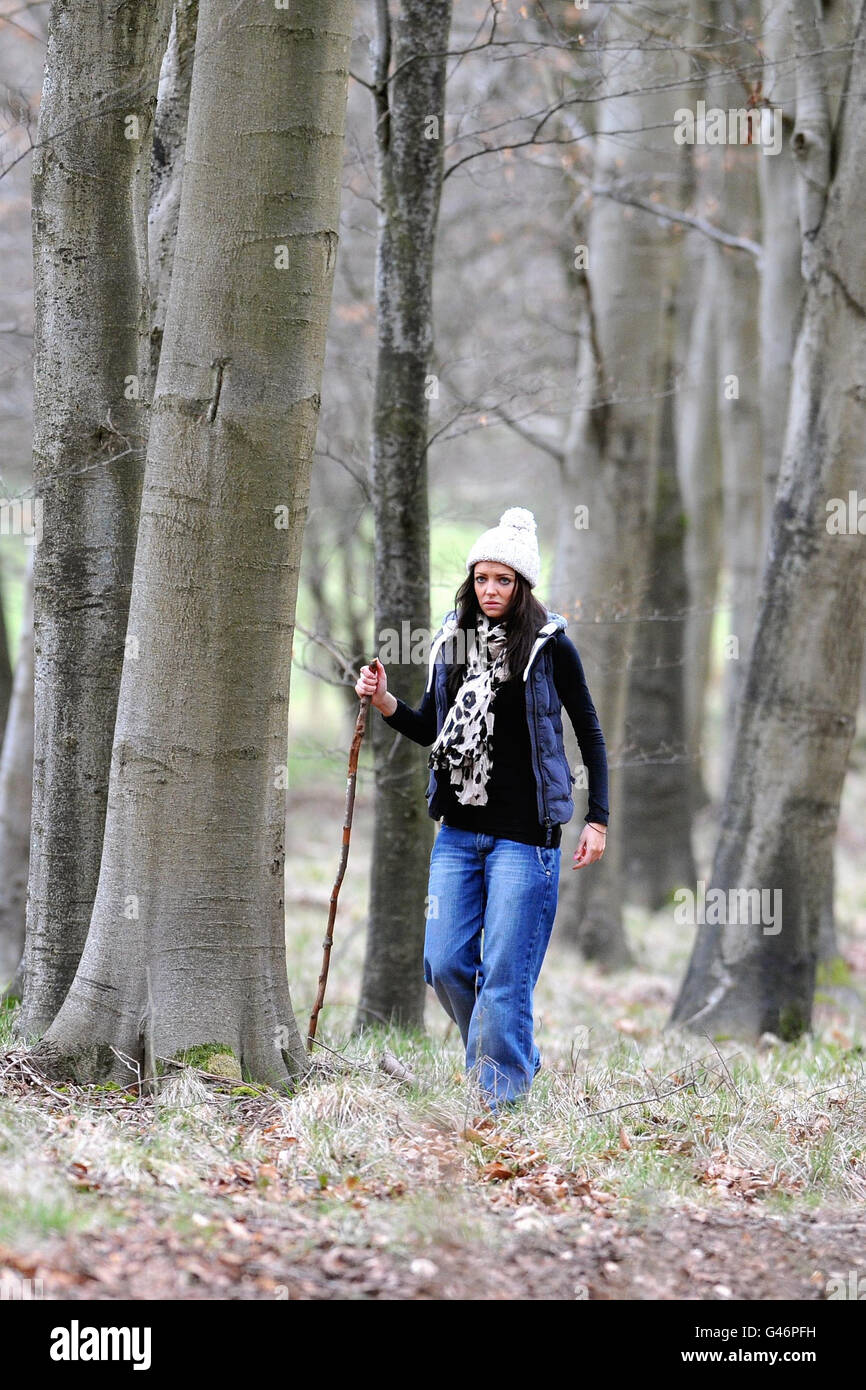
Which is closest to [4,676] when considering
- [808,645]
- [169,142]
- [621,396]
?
[621,396]

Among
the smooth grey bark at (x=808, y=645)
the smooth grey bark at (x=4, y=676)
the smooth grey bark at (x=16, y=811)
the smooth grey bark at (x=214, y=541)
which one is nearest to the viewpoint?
the smooth grey bark at (x=214, y=541)

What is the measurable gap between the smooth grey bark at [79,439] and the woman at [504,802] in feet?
3.83

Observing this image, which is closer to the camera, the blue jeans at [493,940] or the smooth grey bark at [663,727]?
the blue jeans at [493,940]

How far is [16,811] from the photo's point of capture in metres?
9.54

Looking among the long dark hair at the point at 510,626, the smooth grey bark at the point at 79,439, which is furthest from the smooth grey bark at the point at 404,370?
the smooth grey bark at the point at 79,439

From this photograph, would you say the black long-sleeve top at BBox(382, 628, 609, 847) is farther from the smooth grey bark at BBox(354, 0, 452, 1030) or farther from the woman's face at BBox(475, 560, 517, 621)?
the smooth grey bark at BBox(354, 0, 452, 1030)

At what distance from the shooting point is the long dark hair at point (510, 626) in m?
4.79

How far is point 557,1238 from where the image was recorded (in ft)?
12.2

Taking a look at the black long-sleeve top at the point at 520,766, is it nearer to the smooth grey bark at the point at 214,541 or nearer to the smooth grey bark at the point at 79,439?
the smooth grey bark at the point at 214,541

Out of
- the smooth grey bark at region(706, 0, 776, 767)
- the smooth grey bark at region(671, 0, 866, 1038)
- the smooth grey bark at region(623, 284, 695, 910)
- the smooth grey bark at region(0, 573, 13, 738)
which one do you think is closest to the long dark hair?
the smooth grey bark at region(671, 0, 866, 1038)
